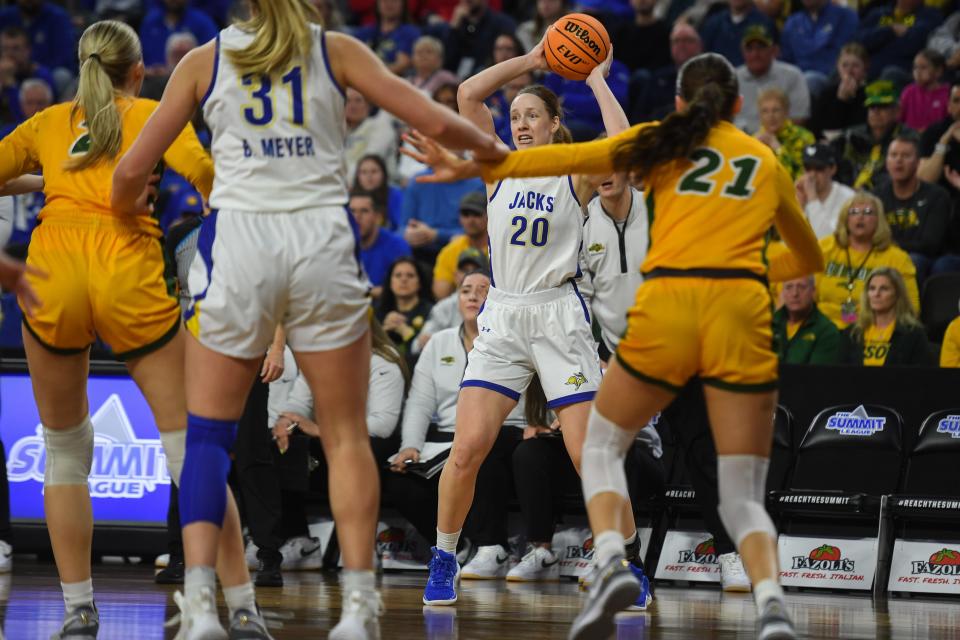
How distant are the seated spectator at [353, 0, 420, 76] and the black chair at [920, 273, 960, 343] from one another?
7.13m

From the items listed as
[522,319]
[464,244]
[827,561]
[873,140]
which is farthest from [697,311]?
[873,140]

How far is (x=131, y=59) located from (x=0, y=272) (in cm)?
127

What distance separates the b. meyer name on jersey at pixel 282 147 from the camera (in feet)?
15.0

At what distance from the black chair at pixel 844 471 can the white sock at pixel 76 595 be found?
4871 millimetres

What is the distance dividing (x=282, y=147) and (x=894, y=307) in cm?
638

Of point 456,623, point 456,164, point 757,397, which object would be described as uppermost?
point 456,164

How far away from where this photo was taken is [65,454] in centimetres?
530

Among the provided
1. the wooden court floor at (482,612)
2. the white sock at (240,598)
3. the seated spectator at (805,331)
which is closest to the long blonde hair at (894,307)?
the seated spectator at (805,331)

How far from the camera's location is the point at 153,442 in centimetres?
922

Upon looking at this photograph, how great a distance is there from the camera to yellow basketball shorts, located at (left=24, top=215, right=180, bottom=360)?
5.07 metres

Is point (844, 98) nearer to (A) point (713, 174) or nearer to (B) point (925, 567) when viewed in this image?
(B) point (925, 567)

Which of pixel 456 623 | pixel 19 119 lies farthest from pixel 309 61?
pixel 19 119

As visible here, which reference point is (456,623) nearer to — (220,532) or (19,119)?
(220,532)

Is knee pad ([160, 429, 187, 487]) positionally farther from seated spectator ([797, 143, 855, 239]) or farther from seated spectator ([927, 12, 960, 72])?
seated spectator ([927, 12, 960, 72])
